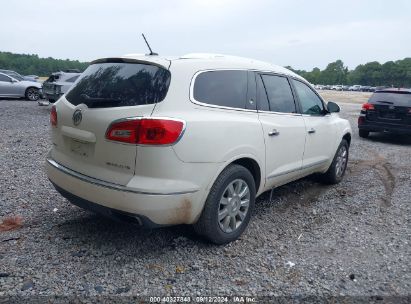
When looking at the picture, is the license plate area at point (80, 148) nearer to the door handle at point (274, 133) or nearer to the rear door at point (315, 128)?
the door handle at point (274, 133)

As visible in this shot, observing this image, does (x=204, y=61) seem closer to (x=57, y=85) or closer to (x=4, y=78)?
(x=57, y=85)

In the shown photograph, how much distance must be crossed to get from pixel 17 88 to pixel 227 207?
700 inches

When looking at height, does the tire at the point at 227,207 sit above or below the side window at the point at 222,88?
below

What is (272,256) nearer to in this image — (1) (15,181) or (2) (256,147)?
(2) (256,147)

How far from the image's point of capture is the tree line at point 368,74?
124438mm

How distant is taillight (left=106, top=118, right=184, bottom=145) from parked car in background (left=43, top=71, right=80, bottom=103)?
11.8 metres

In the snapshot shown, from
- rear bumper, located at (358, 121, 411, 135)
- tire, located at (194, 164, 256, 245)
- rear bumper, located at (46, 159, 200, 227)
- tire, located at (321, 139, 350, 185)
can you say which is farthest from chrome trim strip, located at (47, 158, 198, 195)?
rear bumper, located at (358, 121, 411, 135)

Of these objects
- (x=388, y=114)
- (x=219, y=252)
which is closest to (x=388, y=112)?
(x=388, y=114)

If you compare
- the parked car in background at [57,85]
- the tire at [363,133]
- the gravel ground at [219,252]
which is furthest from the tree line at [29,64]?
the gravel ground at [219,252]

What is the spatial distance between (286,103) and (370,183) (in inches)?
106

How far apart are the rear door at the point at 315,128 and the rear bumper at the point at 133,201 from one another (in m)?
2.17

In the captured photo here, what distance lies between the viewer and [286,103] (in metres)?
4.40

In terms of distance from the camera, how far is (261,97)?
396 cm

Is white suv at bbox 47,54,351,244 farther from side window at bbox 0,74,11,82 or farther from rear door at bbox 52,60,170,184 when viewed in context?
side window at bbox 0,74,11,82
